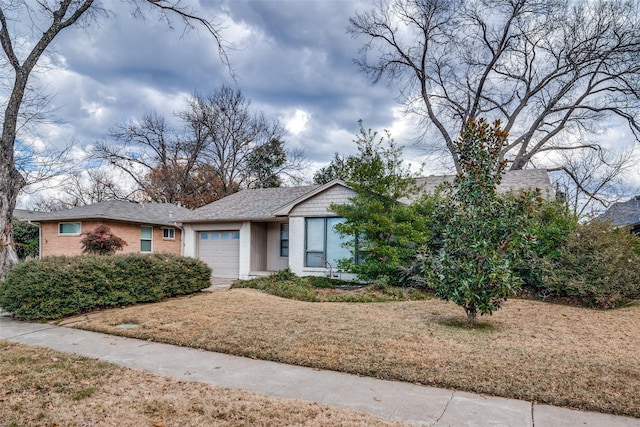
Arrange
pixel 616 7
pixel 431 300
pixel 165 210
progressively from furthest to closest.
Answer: pixel 165 210 < pixel 616 7 < pixel 431 300

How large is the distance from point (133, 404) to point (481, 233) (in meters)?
5.79

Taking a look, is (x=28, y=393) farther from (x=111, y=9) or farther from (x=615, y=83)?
(x=615, y=83)

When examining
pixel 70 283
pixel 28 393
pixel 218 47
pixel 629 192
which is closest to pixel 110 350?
pixel 28 393

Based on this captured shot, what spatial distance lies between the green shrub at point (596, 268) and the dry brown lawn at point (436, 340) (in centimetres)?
61

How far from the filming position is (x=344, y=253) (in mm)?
14000

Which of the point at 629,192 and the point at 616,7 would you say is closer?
the point at 616,7

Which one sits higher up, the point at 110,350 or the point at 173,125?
the point at 173,125

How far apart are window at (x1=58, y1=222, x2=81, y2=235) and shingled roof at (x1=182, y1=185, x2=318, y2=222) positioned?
5102 mm

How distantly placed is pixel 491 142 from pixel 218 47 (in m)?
9.79

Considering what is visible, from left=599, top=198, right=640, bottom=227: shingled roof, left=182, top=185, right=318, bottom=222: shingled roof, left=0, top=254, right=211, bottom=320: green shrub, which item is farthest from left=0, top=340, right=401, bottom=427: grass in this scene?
left=599, top=198, right=640, bottom=227: shingled roof

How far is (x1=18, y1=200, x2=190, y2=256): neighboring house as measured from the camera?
1836 centimetres

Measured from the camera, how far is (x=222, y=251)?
17.2m

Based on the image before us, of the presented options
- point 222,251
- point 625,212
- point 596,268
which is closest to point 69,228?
point 222,251

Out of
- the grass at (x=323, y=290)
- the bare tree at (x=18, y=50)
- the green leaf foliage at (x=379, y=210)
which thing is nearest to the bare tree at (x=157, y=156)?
the bare tree at (x=18, y=50)
